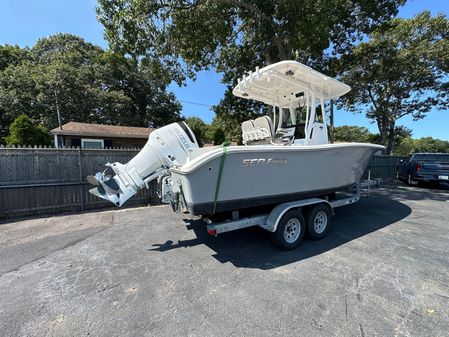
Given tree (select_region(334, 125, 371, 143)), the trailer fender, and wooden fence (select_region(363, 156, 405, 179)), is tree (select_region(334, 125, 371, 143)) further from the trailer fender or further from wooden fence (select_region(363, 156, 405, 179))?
the trailer fender

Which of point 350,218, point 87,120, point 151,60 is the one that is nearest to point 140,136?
point 87,120

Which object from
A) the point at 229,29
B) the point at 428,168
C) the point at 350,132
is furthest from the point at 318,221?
the point at 350,132

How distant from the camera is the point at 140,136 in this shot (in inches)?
659

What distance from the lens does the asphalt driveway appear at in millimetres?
2074

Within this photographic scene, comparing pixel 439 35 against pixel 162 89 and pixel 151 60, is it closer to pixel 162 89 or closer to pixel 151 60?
pixel 151 60

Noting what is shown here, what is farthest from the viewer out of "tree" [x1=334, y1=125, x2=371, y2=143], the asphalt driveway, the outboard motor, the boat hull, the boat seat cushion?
"tree" [x1=334, y1=125, x2=371, y2=143]

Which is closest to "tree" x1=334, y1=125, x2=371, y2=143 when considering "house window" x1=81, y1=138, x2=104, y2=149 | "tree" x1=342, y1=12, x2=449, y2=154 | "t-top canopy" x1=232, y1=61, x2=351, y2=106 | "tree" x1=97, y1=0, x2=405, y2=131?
"tree" x1=342, y1=12, x2=449, y2=154

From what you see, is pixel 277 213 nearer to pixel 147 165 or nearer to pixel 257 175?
pixel 257 175

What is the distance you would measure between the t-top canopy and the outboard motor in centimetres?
176

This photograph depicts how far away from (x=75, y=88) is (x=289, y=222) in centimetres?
2271

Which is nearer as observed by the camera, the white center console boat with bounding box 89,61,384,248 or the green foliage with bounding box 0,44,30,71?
the white center console boat with bounding box 89,61,384,248

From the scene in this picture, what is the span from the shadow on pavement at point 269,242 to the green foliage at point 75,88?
1323 cm

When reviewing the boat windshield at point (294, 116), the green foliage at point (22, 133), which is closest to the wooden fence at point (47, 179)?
the boat windshield at point (294, 116)

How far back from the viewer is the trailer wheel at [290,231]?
11.6 ft
